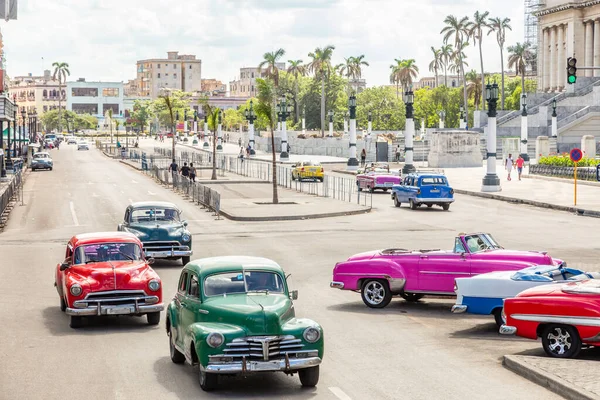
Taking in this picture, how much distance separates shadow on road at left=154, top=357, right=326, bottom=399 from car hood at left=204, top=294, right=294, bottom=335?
84cm

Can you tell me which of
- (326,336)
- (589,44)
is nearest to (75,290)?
(326,336)

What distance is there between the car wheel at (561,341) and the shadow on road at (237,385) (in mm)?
3864

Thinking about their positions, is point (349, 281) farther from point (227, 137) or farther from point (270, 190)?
point (227, 137)

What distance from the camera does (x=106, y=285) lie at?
18.7 meters

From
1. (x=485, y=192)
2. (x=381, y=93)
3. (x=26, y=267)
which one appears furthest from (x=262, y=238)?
(x=381, y=93)

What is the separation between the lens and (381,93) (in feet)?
600

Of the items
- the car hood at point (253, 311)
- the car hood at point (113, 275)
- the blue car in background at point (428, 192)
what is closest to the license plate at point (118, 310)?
the car hood at point (113, 275)

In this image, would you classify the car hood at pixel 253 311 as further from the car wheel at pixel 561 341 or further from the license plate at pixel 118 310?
the license plate at pixel 118 310

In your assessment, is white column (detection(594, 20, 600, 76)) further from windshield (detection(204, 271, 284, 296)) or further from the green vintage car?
the green vintage car

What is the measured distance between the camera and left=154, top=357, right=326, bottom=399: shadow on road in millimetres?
13773

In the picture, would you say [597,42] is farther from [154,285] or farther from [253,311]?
[253,311]

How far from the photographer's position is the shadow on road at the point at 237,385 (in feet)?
45.2

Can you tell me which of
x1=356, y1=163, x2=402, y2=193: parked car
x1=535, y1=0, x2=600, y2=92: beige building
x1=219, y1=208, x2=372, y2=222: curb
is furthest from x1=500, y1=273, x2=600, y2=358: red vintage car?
x1=535, y1=0, x2=600, y2=92: beige building

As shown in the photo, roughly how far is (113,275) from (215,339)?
5.81m
